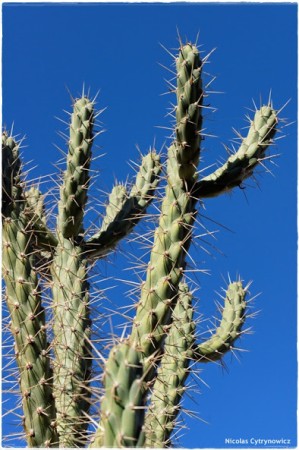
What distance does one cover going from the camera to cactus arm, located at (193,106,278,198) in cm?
379

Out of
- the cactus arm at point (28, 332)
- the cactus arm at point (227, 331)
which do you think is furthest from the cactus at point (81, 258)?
the cactus arm at point (227, 331)

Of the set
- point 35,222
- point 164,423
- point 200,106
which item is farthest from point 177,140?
point 164,423

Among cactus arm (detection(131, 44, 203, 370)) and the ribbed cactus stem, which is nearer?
cactus arm (detection(131, 44, 203, 370))

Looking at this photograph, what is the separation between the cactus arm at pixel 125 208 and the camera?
445cm

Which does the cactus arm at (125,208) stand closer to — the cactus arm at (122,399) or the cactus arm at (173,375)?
the cactus arm at (173,375)

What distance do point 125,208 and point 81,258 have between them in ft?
1.61

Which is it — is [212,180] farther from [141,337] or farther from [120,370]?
[120,370]

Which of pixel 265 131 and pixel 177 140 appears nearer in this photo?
pixel 177 140

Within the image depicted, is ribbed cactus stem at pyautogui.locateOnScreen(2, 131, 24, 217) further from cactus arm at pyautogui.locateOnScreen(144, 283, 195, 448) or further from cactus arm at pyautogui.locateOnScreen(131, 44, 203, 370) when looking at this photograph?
cactus arm at pyautogui.locateOnScreen(144, 283, 195, 448)

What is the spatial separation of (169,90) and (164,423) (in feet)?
6.27

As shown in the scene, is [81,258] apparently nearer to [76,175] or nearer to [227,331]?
[76,175]

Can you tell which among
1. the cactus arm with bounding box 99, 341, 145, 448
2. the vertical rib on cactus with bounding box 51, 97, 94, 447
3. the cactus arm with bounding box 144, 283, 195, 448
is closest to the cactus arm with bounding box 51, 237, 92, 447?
the vertical rib on cactus with bounding box 51, 97, 94, 447

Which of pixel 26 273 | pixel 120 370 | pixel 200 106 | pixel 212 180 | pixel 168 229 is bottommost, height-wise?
pixel 120 370

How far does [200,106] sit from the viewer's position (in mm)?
3615
